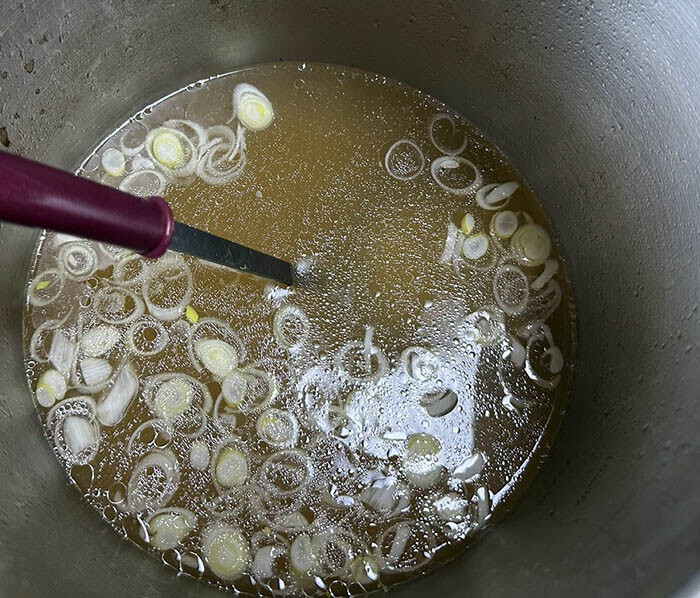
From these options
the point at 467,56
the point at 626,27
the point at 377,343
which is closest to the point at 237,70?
the point at 467,56

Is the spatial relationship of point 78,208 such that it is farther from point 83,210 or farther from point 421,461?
point 421,461

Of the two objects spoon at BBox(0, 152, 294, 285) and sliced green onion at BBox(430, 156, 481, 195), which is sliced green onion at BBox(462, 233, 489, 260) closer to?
sliced green onion at BBox(430, 156, 481, 195)

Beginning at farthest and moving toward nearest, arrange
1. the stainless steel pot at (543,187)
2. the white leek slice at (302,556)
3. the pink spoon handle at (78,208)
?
the white leek slice at (302,556)
the stainless steel pot at (543,187)
the pink spoon handle at (78,208)

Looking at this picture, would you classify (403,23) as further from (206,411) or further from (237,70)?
(206,411)

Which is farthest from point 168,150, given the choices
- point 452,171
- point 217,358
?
point 452,171

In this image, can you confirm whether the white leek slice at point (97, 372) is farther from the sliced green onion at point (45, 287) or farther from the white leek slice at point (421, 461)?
the white leek slice at point (421, 461)

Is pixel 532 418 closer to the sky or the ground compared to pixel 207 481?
closer to the sky

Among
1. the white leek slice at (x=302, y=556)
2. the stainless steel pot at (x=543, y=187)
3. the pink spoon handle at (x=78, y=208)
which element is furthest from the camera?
the white leek slice at (x=302, y=556)

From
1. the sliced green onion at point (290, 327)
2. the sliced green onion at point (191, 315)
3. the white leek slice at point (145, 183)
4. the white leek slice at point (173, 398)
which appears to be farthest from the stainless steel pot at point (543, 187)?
the sliced green onion at point (290, 327)
